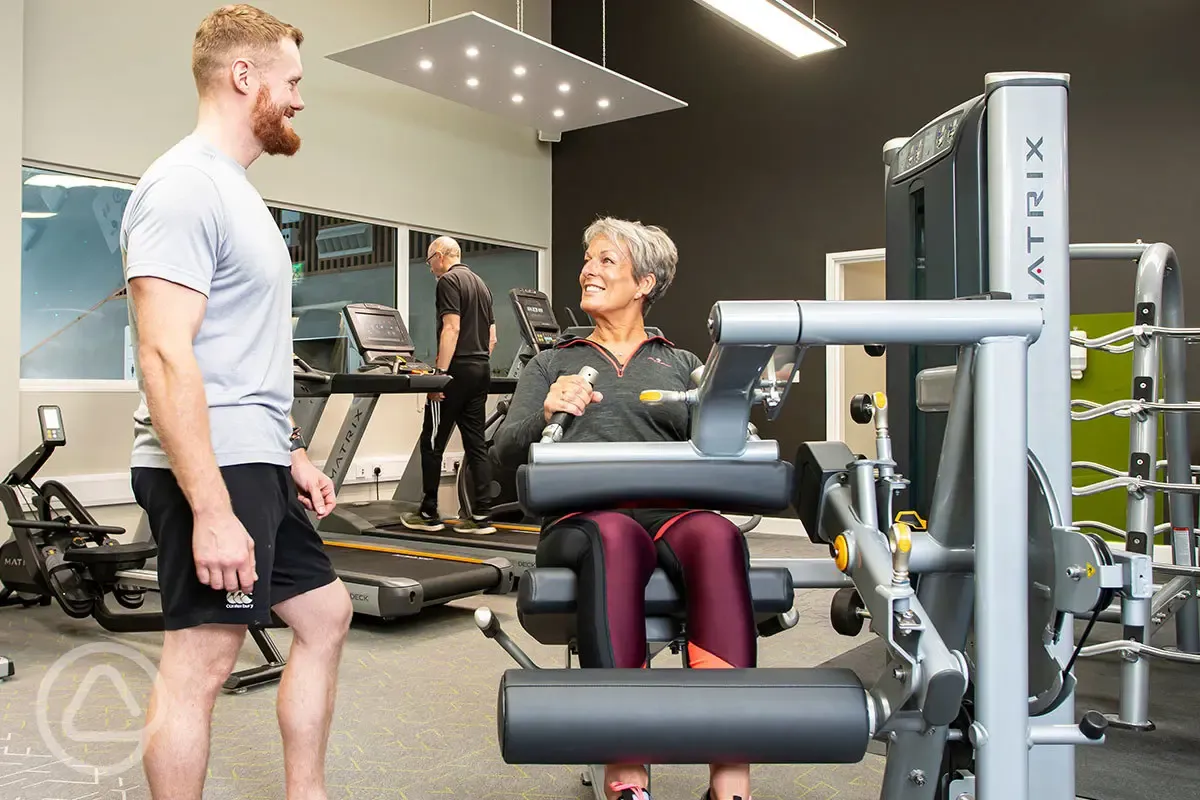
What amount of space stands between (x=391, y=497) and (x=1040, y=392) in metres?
5.45

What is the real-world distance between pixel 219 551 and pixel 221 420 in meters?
0.21

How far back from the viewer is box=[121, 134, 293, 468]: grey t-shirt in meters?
1.43

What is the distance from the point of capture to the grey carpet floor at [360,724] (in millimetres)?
2057

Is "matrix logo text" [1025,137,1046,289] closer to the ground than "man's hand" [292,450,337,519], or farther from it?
farther from it

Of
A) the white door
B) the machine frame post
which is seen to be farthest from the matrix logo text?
the white door

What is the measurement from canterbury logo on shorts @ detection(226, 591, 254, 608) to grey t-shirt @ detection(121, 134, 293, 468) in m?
0.20

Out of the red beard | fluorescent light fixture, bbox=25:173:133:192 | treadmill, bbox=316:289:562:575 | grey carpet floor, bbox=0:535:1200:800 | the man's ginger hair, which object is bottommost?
grey carpet floor, bbox=0:535:1200:800

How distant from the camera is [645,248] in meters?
2.27

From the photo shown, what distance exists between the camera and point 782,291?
6.71m

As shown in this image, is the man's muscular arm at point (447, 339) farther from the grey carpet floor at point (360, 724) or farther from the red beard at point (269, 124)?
the red beard at point (269, 124)

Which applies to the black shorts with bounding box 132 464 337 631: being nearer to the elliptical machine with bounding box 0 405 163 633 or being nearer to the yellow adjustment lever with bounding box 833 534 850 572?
the yellow adjustment lever with bounding box 833 534 850 572

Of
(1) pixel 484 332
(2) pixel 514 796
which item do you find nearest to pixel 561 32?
(1) pixel 484 332

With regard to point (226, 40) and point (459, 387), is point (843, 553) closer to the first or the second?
point (226, 40)

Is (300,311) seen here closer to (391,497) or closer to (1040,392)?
(391,497)
